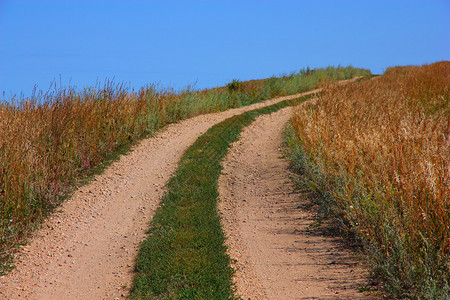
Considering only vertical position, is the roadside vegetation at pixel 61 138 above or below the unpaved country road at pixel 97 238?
above

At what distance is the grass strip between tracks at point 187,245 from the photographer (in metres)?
5.75

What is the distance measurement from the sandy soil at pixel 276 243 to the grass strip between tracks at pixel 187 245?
0.92 ft

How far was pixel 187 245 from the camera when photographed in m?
6.88

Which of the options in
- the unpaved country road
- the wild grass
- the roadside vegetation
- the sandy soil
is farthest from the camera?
the roadside vegetation

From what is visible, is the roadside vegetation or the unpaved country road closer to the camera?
the unpaved country road

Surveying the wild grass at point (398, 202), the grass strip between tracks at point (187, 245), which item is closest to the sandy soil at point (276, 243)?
the grass strip between tracks at point (187, 245)

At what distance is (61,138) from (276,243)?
635 centimetres

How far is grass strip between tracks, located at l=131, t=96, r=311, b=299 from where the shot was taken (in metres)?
5.75

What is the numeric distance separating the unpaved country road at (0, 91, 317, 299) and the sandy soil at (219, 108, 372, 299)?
71.8 inches

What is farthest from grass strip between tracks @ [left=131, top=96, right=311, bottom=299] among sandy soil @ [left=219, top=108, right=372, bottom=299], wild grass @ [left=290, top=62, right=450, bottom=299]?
wild grass @ [left=290, top=62, right=450, bottom=299]

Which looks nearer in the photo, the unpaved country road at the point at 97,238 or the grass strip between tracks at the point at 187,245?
the grass strip between tracks at the point at 187,245

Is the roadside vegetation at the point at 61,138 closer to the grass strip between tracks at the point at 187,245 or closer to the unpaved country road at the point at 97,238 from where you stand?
the unpaved country road at the point at 97,238

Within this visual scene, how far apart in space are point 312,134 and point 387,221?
180 inches

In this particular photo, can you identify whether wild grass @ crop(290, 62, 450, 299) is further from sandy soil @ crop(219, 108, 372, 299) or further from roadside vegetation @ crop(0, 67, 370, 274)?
roadside vegetation @ crop(0, 67, 370, 274)
